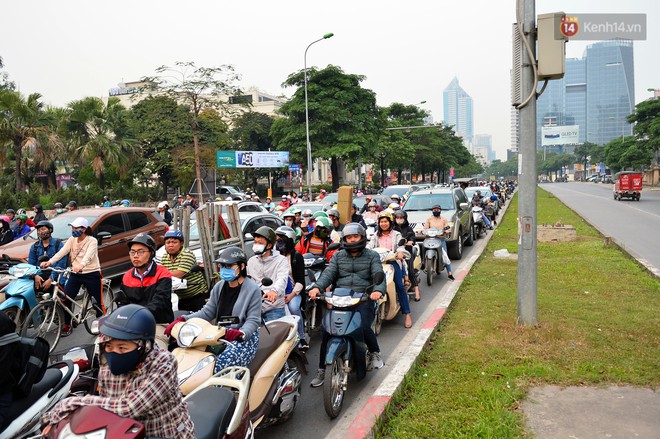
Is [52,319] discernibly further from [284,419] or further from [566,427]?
[566,427]

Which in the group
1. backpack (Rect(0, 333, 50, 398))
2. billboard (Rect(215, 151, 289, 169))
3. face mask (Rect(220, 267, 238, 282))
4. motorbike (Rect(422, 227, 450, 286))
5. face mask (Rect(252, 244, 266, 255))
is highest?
billboard (Rect(215, 151, 289, 169))

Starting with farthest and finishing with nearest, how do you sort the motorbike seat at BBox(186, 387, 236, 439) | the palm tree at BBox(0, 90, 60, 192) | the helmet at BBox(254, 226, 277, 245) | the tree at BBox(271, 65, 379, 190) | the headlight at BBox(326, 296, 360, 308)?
the tree at BBox(271, 65, 379, 190) < the palm tree at BBox(0, 90, 60, 192) < the helmet at BBox(254, 226, 277, 245) < the headlight at BBox(326, 296, 360, 308) < the motorbike seat at BBox(186, 387, 236, 439)

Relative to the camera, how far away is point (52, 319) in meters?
7.23

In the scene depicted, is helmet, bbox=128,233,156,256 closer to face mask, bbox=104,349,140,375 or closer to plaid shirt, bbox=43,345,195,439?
plaid shirt, bbox=43,345,195,439

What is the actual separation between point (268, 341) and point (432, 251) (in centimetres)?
667

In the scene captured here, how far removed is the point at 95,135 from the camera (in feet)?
109

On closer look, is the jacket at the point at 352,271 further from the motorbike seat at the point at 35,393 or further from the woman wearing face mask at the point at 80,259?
the woman wearing face mask at the point at 80,259

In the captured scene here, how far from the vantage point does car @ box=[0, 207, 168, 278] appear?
10414 millimetres

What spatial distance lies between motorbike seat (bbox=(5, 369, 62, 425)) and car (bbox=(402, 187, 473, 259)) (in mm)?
10024

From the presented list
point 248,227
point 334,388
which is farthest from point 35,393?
point 248,227

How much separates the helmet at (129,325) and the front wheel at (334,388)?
218 cm

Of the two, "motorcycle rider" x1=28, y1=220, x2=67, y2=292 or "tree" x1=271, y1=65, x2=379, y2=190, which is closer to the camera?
"motorcycle rider" x1=28, y1=220, x2=67, y2=292

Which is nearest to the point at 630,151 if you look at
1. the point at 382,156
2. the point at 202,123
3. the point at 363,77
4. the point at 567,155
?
A: the point at 382,156

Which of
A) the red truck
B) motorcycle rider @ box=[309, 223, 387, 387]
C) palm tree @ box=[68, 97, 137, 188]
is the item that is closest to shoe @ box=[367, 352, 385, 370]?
motorcycle rider @ box=[309, 223, 387, 387]
